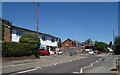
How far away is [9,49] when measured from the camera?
1762 centimetres

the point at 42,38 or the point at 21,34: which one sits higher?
A: the point at 21,34

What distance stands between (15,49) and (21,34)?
17158 mm

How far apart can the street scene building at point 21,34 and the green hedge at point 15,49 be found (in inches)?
306

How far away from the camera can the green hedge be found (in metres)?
17.4

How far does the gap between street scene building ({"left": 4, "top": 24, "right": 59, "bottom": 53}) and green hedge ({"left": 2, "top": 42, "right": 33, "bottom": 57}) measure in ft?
25.5

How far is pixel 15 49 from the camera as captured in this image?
60.8 ft

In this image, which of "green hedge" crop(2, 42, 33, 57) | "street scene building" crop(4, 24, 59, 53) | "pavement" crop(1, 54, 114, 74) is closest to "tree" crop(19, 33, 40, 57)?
"green hedge" crop(2, 42, 33, 57)

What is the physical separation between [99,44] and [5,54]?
268 ft

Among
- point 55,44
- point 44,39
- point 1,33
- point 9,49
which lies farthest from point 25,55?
point 55,44

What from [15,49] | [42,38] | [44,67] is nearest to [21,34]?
[42,38]

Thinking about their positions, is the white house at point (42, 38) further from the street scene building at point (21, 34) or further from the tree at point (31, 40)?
the tree at point (31, 40)

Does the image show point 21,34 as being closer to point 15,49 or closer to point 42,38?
point 42,38

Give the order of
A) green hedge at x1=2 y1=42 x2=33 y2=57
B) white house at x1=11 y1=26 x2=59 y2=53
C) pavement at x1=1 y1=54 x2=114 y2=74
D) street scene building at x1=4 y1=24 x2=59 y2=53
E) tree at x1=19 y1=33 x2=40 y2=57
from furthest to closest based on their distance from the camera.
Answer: white house at x1=11 y1=26 x2=59 y2=53 → street scene building at x1=4 y1=24 x2=59 y2=53 → tree at x1=19 y1=33 x2=40 y2=57 → green hedge at x1=2 y1=42 x2=33 y2=57 → pavement at x1=1 y1=54 x2=114 y2=74

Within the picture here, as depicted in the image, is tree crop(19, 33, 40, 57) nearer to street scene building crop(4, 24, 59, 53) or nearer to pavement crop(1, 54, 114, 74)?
pavement crop(1, 54, 114, 74)
